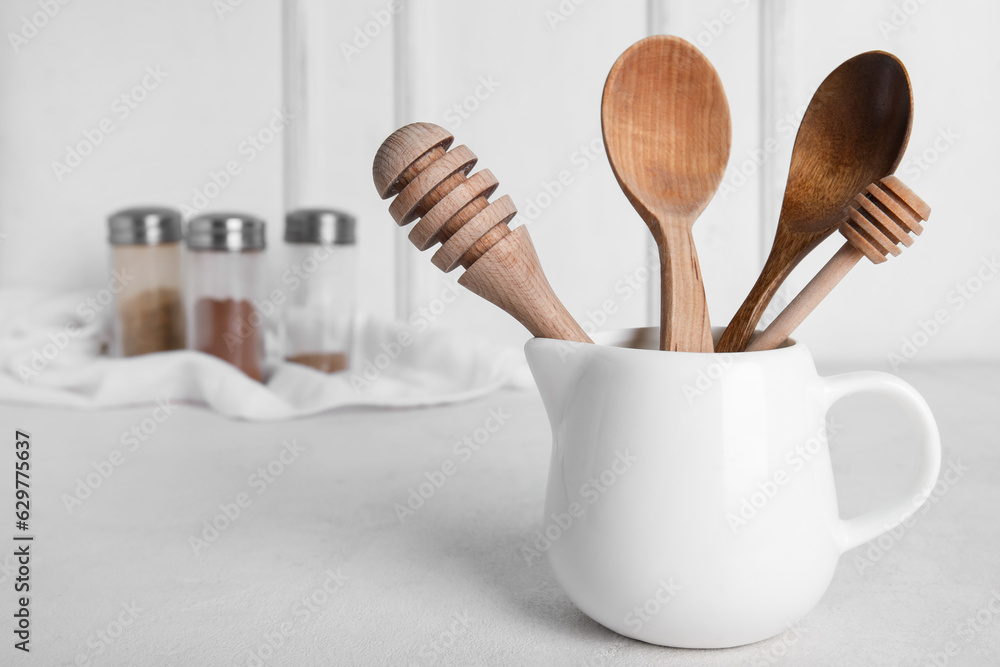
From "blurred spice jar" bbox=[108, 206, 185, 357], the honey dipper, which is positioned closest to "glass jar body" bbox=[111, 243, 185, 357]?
"blurred spice jar" bbox=[108, 206, 185, 357]

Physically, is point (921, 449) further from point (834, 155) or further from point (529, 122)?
point (529, 122)

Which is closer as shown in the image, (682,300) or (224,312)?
(682,300)

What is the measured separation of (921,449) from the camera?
0.34 m

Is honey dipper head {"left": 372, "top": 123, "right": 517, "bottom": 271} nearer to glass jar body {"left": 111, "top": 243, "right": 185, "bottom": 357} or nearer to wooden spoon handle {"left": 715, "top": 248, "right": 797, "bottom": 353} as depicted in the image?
wooden spoon handle {"left": 715, "top": 248, "right": 797, "bottom": 353}

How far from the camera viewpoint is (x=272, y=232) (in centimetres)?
103

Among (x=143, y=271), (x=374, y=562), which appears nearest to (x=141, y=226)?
(x=143, y=271)

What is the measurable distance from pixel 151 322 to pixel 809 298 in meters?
0.73

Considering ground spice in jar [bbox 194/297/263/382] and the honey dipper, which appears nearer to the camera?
the honey dipper

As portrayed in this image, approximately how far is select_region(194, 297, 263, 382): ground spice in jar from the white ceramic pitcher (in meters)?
0.61

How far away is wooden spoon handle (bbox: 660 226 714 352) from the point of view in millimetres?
353

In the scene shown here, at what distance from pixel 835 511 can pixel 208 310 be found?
70cm

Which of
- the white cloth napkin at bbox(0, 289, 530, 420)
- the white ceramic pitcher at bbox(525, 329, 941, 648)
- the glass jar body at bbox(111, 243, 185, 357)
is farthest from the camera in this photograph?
the glass jar body at bbox(111, 243, 185, 357)

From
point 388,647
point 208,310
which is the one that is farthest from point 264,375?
point 388,647

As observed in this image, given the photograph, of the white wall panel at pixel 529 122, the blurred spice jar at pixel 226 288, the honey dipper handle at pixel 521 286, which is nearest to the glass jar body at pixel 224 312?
the blurred spice jar at pixel 226 288
